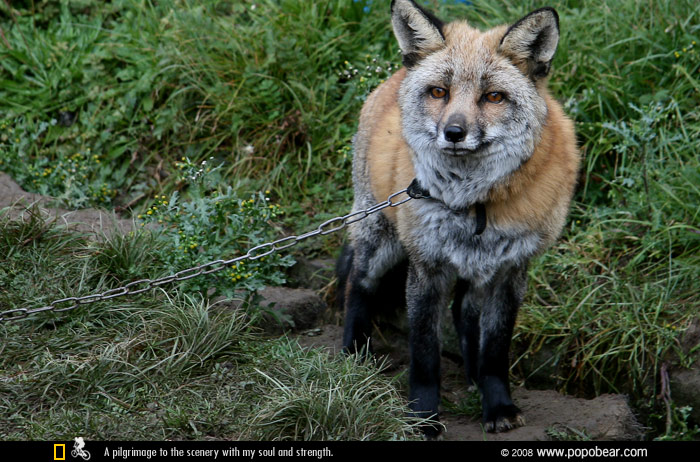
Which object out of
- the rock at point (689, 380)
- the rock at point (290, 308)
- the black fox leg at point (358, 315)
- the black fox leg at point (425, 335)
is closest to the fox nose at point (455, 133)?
the black fox leg at point (425, 335)

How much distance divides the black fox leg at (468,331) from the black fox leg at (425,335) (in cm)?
50

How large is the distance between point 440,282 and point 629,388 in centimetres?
145

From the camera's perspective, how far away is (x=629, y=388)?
439 cm

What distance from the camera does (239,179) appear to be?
19.6ft

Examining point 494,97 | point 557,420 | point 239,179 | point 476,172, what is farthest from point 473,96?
point 239,179

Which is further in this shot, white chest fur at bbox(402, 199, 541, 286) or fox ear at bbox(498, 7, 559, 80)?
white chest fur at bbox(402, 199, 541, 286)

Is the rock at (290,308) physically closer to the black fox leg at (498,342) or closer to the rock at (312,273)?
the rock at (312,273)

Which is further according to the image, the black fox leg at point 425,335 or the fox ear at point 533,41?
the black fox leg at point 425,335

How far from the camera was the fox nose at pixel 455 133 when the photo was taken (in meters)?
3.29

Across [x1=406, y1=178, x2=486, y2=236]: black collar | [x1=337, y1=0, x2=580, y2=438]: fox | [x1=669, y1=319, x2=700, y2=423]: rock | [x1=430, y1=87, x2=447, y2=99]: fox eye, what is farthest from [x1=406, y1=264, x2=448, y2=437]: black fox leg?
[x1=669, y1=319, x2=700, y2=423]: rock

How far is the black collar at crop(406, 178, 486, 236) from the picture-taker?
11.9ft

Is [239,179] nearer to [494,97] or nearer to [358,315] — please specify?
[358,315]

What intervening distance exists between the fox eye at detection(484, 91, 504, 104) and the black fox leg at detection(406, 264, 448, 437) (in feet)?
3.02

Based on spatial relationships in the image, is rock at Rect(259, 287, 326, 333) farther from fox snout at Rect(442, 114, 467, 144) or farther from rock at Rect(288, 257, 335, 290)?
fox snout at Rect(442, 114, 467, 144)
